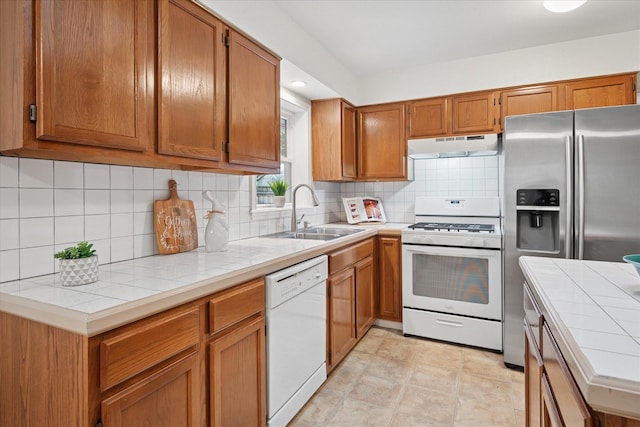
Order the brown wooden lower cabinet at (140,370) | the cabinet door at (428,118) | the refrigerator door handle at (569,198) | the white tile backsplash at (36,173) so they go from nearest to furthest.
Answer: the brown wooden lower cabinet at (140,370) → the white tile backsplash at (36,173) → the refrigerator door handle at (569,198) → the cabinet door at (428,118)

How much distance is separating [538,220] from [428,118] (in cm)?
138

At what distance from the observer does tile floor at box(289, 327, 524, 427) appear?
187cm

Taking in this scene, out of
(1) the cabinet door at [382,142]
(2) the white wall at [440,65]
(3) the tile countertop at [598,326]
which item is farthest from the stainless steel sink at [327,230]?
(3) the tile countertop at [598,326]

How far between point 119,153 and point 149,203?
1.58 ft

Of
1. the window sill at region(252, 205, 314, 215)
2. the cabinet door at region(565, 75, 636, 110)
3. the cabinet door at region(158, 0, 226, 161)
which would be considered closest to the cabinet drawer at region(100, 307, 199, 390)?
the cabinet door at region(158, 0, 226, 161)

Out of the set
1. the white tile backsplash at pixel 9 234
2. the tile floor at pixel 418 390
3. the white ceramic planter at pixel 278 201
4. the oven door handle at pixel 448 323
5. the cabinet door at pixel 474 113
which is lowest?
the tile floor at pixel 418 390

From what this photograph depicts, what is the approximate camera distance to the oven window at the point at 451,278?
2.67 meters

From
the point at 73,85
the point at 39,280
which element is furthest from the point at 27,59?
the point at 39,280

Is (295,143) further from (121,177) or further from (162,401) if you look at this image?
(162,401)

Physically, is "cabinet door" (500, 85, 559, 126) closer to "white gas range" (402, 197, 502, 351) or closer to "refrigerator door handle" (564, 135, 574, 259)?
"refrigerator door handle" (564, 135, 574, 259)

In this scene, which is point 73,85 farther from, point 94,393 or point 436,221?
point 436,221

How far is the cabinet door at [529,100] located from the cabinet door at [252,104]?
6.54 ft

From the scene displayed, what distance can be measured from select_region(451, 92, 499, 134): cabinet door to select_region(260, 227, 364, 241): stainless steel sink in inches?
52.6

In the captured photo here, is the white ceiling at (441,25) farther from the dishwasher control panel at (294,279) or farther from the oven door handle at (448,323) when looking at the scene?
the oven door handle at (448,323)
